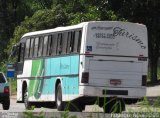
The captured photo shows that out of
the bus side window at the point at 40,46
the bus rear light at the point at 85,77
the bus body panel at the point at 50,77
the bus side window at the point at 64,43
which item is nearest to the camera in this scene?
the bus rear light at the point at 85,77

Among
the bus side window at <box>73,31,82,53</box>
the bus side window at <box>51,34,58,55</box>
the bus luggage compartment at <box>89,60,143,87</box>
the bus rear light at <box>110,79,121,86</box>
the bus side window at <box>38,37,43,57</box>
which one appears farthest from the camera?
the bus side window at <box>38,37,43,57</box>

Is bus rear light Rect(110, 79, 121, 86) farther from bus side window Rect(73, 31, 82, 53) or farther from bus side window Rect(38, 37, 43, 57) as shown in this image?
bus side window Rect(38, 37, 43, 57)

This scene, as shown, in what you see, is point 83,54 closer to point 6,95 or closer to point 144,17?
point 6,95

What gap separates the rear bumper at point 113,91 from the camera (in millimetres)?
22531

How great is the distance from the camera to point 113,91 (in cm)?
2278

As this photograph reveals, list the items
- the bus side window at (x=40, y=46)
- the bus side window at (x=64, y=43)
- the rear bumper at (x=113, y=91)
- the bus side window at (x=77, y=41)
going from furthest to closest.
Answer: the bus side window at (x=40, y=46), the bus side window at (x=64, y=43), the bus side window at (x=77, y=41), the rear bumper at (x=113, y=91)

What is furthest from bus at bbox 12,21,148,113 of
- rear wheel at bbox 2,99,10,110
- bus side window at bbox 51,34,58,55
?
rear wheel at bbox 2,99,10,110

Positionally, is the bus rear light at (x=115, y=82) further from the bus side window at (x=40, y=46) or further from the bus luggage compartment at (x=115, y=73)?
the bus side window at (x=40, y=46)

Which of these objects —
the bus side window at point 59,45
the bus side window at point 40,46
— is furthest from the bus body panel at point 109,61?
the bus side window at point 40,46

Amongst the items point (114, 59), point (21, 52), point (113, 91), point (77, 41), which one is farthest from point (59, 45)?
point (21, 52)

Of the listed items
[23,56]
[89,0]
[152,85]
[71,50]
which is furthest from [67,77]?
→ [152,85]

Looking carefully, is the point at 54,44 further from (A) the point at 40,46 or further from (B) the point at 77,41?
(B) the point at 77,41

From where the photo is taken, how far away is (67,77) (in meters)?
24.0

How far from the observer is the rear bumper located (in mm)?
22531
